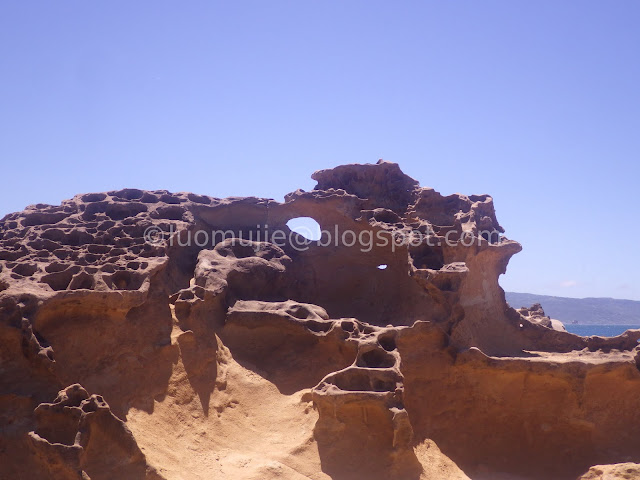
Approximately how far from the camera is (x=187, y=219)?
1292cm

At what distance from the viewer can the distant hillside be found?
A: 81.9 metres

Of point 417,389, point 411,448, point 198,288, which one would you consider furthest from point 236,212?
point 411,448

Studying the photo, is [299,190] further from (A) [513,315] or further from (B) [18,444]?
(B) [18,444]

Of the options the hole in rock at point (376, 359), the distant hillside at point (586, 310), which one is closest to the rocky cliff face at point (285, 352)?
the hole in rock at point (376, 359)

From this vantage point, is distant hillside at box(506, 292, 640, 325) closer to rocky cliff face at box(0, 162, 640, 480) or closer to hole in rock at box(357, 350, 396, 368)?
rocky cliff face at box(0, 162, 640, 480)

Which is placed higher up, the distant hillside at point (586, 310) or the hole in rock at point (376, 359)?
the hole in rock at point (376, 359)

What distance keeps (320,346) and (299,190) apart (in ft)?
15.6

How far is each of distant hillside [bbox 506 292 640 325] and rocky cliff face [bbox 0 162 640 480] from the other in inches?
2711

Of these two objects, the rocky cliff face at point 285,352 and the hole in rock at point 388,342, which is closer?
the rocky cliff face at point 285,352

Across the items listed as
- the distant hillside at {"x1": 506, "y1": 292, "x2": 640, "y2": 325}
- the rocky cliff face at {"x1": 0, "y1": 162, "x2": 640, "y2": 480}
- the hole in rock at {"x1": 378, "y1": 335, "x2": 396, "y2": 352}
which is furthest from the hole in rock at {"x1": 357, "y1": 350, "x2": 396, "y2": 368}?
the distant hillside at {"x1": 506, "y1": 292, "x2": 640, "y2": 325}

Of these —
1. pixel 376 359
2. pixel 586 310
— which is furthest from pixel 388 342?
pixel 586 310

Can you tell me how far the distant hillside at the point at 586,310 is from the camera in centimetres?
8194

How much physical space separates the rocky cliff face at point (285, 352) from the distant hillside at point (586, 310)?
68853 millimetres

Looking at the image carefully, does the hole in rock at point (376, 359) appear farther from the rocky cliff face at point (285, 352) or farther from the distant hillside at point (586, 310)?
the distant hillside at point (586, 310)
